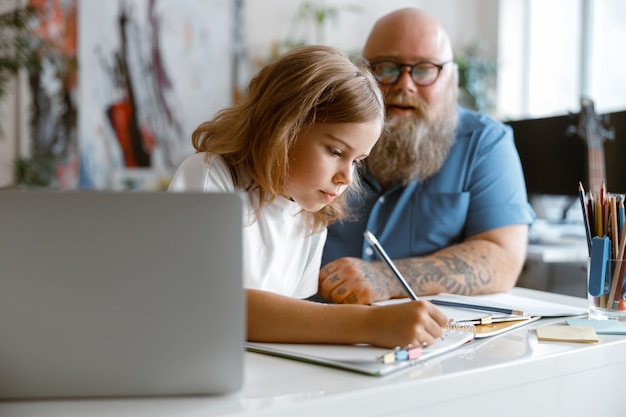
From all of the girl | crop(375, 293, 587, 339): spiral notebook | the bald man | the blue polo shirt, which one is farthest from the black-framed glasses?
crop(375, 293, 587, 339): spiral notebook

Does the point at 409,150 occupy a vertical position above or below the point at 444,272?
above

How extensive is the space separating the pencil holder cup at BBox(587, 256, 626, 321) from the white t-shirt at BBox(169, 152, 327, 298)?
18.9 inches

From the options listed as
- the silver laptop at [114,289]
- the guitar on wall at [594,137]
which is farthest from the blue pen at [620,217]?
the guitar on wall at [594,137]

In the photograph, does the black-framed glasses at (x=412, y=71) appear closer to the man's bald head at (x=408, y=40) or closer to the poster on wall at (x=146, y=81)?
the man's bald head at (x=408, y=40)

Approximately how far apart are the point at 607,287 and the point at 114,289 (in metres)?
0.76

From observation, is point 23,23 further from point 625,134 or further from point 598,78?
point 598,78

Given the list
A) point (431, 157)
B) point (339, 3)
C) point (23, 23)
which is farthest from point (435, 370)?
point (339, 3)

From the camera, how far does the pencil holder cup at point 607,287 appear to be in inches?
39.7

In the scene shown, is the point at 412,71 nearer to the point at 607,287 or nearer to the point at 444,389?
the point at 607,287

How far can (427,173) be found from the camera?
5.60 feet

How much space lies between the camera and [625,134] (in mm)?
2371

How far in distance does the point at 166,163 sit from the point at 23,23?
3.34 feet

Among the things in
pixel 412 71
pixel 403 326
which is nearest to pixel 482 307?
pixel 403 326

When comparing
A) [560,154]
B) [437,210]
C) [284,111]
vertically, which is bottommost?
[437,210]
